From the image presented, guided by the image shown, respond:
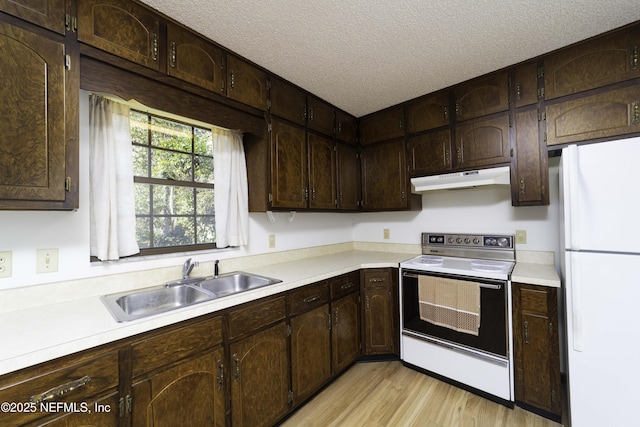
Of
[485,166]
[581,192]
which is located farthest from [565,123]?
[581,192]

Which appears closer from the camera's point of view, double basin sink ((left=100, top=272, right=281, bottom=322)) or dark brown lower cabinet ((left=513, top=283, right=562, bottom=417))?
double basin sink ((left=100, top=272, right=281, bottom=322))

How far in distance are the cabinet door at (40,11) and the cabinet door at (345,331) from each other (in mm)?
2142

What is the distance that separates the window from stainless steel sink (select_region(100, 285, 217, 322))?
0.28 meters

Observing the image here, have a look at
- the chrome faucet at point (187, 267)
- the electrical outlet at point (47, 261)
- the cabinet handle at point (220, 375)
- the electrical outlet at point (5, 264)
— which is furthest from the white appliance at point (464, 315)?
the electrical outlet at point (5, 264)

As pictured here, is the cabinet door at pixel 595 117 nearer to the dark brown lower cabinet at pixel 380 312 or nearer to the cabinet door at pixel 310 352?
the dark brown lower cabinet at pixel 380 312

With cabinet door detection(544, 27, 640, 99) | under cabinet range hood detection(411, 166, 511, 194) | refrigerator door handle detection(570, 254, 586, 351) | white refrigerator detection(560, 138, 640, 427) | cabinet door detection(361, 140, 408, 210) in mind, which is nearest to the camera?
white refrigerator detection(560, 138, 640, 427)

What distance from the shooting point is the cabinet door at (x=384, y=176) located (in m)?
2.67

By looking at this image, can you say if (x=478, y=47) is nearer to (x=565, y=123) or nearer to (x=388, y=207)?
(x=565, y=123)

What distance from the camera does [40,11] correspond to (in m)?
1.12

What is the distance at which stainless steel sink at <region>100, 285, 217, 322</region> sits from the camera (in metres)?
1.43

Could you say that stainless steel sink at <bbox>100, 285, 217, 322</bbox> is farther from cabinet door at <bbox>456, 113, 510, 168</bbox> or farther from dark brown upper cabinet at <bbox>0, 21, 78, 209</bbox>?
cabinet door at <bbox>456, 113, 510, 168</bbox>

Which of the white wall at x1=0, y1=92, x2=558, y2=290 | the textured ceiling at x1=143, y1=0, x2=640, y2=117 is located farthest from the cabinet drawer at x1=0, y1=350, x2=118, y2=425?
the textured ceiling at x1=143, y1=0, x2=640, y2=117

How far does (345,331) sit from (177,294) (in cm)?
131

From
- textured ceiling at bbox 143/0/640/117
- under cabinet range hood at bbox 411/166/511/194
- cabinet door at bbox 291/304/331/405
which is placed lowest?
cabinet door at bbox 291/304/331/405
